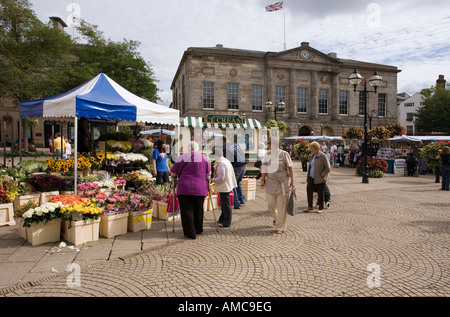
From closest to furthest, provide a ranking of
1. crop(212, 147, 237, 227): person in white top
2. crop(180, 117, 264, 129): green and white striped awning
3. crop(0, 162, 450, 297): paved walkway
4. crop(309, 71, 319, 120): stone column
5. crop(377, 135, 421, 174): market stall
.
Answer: crop(0, 162, 450, 297): paved walkway, crop(212, 147, 237, 227): person in white top, crop(180, 117, 264, 129): green and white striped awning, crop(377, 135, 421, 174): market stall, crop(309, 71, 319, 120): stone column

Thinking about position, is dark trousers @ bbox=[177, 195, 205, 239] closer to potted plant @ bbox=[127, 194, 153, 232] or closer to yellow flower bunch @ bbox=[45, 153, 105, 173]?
→ potted plant @ bbox=[127, 194, 153, 232]

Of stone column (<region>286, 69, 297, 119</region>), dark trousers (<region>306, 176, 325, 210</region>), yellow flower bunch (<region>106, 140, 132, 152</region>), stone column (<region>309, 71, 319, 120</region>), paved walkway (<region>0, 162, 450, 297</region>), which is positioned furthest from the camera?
stone column (<region>309, 71, 319, 120</region>)

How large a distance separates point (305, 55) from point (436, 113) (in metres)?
22.9

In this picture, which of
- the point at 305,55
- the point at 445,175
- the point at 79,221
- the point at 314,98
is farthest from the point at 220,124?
the point at 305,55

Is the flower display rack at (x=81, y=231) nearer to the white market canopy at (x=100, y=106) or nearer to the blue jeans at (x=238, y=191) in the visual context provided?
the white market canopy at (x=100, y=106)

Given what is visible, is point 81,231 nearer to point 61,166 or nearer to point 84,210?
point 84,210

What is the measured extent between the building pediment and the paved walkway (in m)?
36.1

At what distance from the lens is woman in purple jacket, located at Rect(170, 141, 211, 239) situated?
5.76 m

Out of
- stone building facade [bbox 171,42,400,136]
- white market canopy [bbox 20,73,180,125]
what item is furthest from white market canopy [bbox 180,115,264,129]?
stone building facade [bbox 171,42,400,136]

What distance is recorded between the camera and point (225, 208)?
6707 mm

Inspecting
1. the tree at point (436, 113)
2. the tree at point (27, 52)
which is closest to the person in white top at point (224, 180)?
the tree at point (27, 52)

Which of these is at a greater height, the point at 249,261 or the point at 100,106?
the point at 100,106
